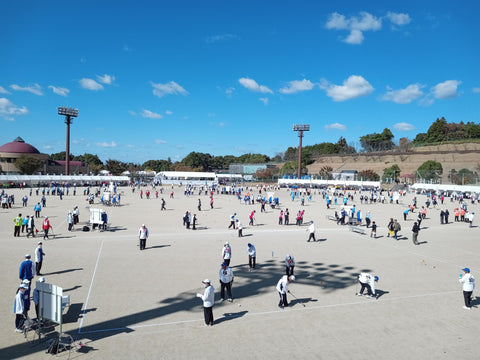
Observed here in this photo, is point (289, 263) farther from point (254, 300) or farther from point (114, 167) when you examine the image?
point (114, 167)

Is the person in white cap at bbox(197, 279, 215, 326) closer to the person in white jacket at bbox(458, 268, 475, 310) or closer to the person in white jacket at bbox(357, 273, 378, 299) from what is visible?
the person in white jacket at bbox(357, 273, 378, 299)

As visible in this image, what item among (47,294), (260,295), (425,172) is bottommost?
(260,295)

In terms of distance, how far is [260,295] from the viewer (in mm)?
9508

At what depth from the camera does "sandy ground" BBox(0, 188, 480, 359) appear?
6.50 m

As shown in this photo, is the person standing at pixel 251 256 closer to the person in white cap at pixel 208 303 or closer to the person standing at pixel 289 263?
the person standing at pixel 289 263

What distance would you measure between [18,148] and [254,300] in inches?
3713

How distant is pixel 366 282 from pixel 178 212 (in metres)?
21.7

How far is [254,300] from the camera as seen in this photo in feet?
29.9

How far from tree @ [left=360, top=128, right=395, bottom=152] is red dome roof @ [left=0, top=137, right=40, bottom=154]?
12187cm

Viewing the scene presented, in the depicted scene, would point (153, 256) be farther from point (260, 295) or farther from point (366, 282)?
point (366, 282)

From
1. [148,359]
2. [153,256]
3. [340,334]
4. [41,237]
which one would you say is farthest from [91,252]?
[340,334]

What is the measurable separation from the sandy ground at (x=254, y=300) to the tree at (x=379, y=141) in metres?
124

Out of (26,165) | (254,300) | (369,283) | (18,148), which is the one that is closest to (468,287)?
(369,283)

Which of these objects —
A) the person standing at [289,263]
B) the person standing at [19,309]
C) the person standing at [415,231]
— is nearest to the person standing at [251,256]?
the person standing at [289,263]
